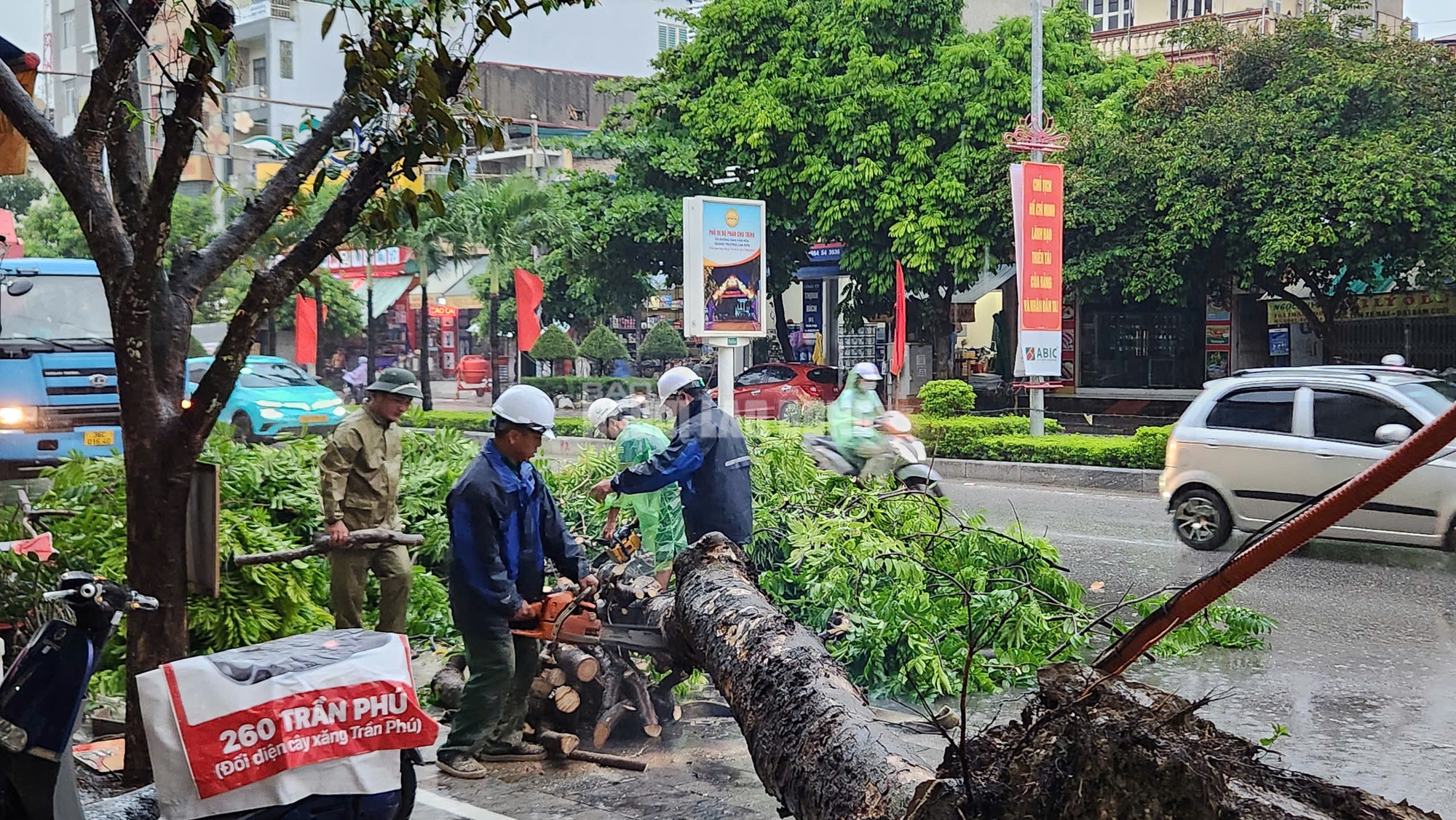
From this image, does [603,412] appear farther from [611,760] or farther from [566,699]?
[611,760]

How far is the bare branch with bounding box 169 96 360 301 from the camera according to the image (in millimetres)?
4285

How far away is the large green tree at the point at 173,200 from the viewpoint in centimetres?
401

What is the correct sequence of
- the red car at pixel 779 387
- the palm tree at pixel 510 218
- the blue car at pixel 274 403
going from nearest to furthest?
the blue car at pixel 274 403 < the red car at pixel 779 387 < the palm tree at pixel 510 218

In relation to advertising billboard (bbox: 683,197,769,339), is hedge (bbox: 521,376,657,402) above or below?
below

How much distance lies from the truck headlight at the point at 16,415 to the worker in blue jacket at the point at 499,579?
9903 mm

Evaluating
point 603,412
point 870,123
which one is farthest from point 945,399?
point 603,412

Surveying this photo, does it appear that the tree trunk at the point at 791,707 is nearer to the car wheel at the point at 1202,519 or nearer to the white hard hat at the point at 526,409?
the white hard hat at the point at 526,409

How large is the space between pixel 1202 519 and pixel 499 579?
762cm

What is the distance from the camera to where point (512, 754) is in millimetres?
5633

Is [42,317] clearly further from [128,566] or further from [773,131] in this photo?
[773,131]

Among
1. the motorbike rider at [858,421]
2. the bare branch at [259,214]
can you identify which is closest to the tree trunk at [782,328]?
the motorbike rider at [858,421]

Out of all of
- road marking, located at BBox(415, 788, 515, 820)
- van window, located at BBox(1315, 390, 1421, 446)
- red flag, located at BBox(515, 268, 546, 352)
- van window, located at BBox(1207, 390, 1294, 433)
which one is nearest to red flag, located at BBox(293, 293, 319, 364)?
red flag, located at BBox(515, 268, 546, 352)

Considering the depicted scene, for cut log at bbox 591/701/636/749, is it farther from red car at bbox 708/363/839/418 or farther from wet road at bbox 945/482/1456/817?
red car at bbox 708/363/839/418

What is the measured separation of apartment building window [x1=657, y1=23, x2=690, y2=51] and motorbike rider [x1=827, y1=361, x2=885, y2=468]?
33.4m
